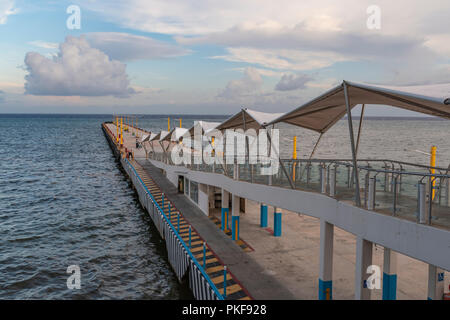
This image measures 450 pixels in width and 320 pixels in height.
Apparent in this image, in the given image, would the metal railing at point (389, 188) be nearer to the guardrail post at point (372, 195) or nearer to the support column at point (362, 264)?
the guardrail post at point (372, 195)

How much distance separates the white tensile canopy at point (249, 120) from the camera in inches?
782

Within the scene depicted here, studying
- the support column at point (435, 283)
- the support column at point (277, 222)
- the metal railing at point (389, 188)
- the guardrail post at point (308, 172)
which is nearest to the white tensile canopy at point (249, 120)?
the guardrail post at point (308, 172)

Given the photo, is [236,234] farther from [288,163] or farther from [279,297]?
[279,297]

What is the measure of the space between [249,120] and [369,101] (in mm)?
10546

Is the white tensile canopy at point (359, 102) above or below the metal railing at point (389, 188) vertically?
above

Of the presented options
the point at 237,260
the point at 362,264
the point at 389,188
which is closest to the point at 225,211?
the point at 237,260

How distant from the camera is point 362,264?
40.2 ft

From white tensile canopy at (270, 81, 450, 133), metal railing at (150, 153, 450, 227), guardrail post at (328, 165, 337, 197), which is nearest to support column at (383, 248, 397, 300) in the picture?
metal railing at (150, 153, 450, 227)

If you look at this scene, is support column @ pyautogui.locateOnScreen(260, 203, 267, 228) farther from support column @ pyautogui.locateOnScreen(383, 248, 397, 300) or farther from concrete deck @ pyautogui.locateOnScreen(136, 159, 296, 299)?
support column @ pyautogui.locateOnScreen(383, 248, 397, 300)

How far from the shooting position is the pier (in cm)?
1069

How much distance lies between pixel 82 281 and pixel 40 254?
6.89 metres

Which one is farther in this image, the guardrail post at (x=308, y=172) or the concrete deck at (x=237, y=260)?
the guardrail post at (x=308, y=172)

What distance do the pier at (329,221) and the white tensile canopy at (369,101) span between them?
64 millimetres
